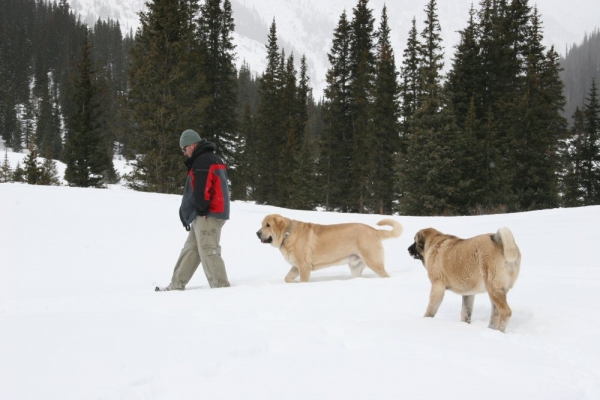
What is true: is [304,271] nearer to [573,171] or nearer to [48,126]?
[573,171]

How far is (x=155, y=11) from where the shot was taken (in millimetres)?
23438

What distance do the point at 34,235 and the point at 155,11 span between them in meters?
17.4

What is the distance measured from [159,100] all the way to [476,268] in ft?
72.5

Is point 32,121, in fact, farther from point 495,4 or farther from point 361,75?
point 495,4

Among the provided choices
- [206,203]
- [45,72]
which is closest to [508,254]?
[206,203]

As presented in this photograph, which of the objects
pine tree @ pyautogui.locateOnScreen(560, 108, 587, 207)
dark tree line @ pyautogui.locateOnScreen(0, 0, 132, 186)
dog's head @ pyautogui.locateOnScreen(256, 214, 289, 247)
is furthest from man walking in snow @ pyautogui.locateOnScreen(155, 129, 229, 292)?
dark tree line @ pyautogui.locateOnScreen(0, 0, 132, 186)

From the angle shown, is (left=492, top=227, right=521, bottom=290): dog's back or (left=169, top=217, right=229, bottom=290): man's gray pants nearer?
(left=492, top=227, right=521, bottom=290): dog's back

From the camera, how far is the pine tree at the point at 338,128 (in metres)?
35.3

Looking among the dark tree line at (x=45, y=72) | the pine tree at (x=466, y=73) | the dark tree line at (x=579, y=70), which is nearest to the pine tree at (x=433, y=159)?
the pine tree at (x=466, y=73)

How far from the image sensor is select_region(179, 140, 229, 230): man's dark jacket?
6465 millimetres

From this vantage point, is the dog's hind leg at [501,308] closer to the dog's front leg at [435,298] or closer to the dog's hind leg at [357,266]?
the dog's front leg at [435,298]

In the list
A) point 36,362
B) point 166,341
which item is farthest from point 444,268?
point 36,362

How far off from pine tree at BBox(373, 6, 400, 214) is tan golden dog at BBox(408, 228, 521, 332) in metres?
26.9

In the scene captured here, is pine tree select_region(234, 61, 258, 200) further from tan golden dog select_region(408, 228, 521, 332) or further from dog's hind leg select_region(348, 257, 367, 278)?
tan golden dog select_region(408, 228, 521, 332)
